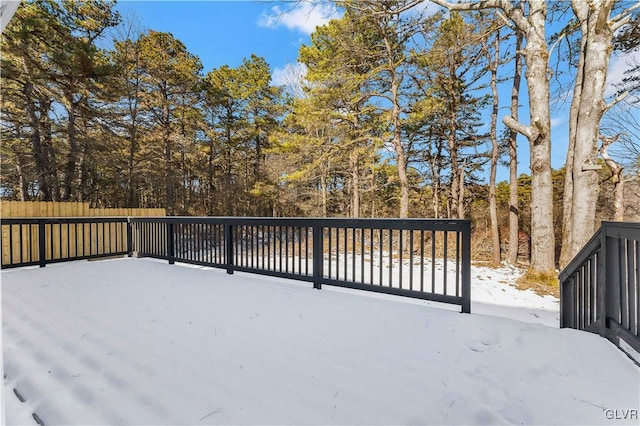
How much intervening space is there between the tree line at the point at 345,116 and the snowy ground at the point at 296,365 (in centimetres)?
400

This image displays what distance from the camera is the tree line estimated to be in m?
4.98

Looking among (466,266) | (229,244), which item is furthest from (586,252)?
(229,244)

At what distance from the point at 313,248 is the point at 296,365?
1820 mm

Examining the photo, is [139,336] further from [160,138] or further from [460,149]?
[460,149]

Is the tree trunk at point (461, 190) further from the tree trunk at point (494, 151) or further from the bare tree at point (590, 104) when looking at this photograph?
the bare tree at point (590, 104)

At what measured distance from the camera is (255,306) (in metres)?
2.85

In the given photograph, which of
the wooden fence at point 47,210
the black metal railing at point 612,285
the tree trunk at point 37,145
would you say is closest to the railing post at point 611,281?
the black metal railing at point 612,285

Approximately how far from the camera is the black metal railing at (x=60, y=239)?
479 centimetres

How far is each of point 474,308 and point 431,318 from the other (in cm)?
109

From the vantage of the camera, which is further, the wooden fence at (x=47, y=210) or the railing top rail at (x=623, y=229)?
the wooden fence at (x=47, y=210)

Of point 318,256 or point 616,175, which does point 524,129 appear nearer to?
point 616,175

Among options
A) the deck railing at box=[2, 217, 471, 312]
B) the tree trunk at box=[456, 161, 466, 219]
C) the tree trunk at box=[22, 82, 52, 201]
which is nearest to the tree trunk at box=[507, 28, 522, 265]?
the tree trunk at box=[456, 161, 466, 219]

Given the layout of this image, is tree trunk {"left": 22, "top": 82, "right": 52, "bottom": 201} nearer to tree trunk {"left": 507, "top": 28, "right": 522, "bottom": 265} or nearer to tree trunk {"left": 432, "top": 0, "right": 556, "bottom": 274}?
tree trunk {"left": 432, "top": 0, "right": 556, "bottom": 274}

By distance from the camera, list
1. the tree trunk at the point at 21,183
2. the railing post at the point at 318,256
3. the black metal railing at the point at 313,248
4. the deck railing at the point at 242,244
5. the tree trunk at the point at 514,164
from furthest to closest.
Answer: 1. the tree trunk at the point at 514,164
2. the tree trunk at the point at 21,183
3. the railing post at the point at 318,256
4. the deck railing at the point at 242,244
5. the black metal railing at the point at 313,248
